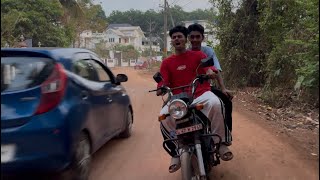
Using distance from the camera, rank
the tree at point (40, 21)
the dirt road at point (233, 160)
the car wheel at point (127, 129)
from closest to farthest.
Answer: the dirt road at point (233, 160), the car wheel at point (127, 129), the tree at point (40, 21)

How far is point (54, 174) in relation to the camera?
403 cm

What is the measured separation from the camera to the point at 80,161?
430 cm

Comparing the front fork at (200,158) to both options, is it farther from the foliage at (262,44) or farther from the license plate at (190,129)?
the foliage at (262,44)

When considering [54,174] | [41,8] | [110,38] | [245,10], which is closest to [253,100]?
[245,10]

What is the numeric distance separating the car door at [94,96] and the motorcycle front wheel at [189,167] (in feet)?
4.04

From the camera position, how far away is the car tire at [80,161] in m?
4.13

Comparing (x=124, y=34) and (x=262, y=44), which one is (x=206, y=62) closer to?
(x=262, y=44)

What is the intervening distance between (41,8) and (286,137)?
863 inches

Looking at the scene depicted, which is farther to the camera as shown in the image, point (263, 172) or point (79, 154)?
point (263, 172)

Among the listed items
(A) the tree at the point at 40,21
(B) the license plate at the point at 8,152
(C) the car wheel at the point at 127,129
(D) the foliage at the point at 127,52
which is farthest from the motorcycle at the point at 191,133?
(D) the foliage at the point at 127,52

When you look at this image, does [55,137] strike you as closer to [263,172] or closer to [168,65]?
[168,65]

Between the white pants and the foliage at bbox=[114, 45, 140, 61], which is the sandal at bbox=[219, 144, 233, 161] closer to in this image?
the white pants

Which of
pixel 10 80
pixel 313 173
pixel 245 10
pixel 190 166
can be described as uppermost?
pixel 245 10

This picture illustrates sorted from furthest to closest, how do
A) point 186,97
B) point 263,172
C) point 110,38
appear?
point 110,38 < point 263,172 < point 186,97
